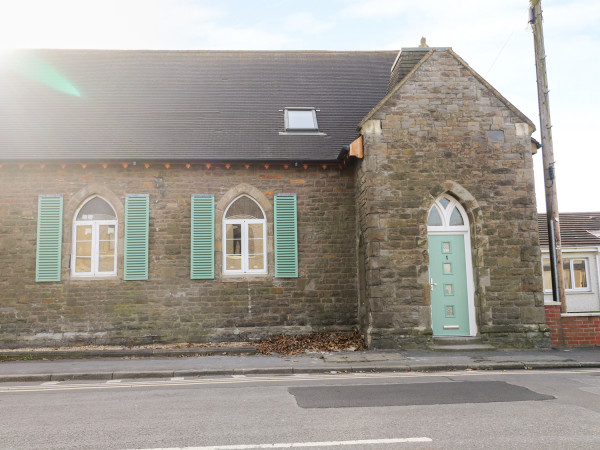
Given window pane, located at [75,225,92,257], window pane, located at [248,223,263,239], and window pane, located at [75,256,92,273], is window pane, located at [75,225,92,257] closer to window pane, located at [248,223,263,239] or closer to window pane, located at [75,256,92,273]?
window pane, located at [75,256,92,273]

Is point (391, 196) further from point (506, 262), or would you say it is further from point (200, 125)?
point (200, 125)

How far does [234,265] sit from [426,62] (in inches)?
274

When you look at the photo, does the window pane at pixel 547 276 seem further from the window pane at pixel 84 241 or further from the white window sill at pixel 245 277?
the window pane at pixel 84 241

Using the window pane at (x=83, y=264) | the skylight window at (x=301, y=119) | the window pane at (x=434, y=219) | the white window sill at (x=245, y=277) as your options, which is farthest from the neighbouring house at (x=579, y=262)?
the window pane at (x=83, y=264)

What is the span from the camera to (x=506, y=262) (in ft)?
38.4

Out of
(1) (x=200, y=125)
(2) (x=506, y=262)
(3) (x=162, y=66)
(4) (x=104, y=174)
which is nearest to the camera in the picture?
(2) (x=506, y=262)

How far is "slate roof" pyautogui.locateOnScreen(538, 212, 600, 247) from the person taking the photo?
22328 mm

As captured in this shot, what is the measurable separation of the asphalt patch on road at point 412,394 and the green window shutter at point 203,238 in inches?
233

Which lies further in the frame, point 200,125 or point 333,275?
point 200,125

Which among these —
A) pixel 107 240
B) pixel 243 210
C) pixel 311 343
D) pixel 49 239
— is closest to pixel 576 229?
pixel 311 343

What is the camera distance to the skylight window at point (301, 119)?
573 inches

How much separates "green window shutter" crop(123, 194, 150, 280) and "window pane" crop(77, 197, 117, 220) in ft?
2.00

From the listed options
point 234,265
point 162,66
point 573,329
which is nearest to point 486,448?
point 573,329

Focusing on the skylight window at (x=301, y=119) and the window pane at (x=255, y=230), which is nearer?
the window pane at (x=255, y=230)
